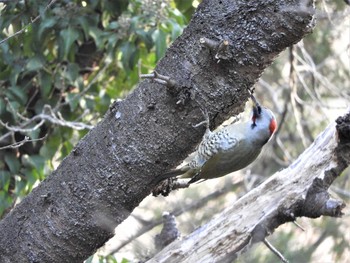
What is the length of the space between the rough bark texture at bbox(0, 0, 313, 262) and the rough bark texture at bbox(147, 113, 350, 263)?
393 millimetres

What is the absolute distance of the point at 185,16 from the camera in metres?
3.67

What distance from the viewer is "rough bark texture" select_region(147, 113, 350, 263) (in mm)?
2621

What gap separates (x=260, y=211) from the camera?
2.76 metres

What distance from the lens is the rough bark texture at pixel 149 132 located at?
2287 millimetres

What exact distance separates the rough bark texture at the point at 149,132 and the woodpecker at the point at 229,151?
2.33ft

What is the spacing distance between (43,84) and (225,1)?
157 centimetres

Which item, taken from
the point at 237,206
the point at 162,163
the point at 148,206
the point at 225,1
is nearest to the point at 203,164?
the point at 237,206

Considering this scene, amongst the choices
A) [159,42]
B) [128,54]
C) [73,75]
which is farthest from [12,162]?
[159,42]

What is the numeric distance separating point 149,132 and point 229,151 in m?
0.94

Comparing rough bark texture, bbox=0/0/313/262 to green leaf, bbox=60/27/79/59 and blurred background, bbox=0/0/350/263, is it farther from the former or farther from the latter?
green leaf, bbox=60/27/79/59

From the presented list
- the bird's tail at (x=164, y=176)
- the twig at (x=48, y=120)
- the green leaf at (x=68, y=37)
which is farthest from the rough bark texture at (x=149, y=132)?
the green leaf at (x=68, y=37)

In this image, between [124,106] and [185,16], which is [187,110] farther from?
[185,16]

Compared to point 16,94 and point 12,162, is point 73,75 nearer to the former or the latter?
point 16,94

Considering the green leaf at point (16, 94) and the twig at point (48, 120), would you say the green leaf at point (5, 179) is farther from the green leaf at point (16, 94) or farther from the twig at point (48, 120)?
the green leaf at point (16, 94)
